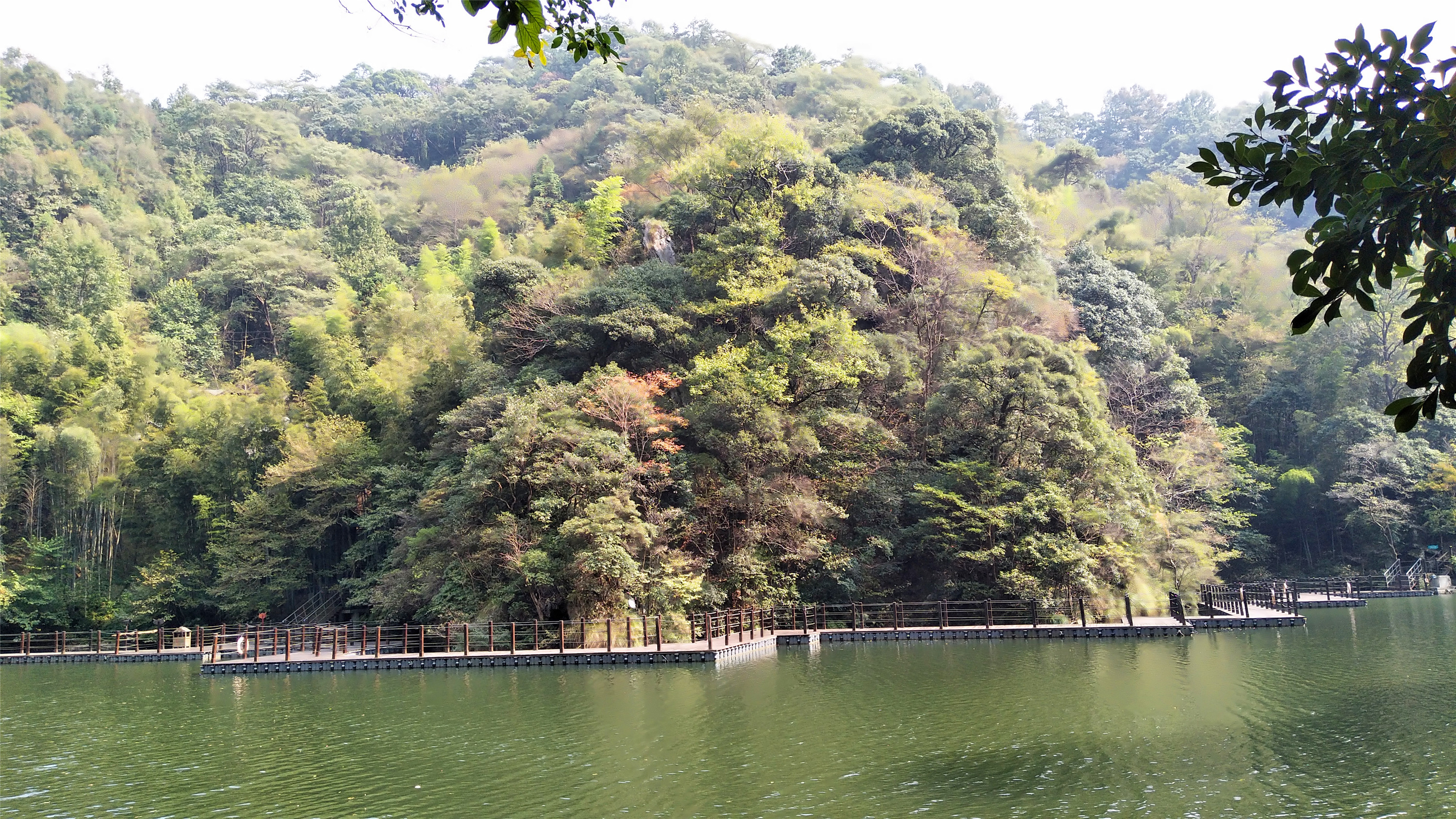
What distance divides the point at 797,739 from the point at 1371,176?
848cm

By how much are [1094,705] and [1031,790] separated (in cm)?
379

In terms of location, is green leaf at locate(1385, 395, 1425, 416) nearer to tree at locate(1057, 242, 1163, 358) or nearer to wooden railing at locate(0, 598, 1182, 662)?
wooden railing at locate(0, 598, 1182, 662)

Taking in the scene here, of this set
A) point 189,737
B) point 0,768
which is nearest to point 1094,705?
point 189,737

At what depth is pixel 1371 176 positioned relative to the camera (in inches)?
125

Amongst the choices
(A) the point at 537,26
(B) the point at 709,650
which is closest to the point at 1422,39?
(A) the point at 537,26

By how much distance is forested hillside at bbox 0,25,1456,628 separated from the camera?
20469 millimetres

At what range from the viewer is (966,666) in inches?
600

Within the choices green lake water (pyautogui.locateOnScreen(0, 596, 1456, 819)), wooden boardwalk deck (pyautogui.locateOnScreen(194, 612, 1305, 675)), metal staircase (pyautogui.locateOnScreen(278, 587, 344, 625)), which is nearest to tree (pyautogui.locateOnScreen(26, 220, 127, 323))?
metal staircase (pyautogui.locateOnScreen(278, 587, 344, 625))

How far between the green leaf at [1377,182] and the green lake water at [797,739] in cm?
579

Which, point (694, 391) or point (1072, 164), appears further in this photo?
point (1072, 164)

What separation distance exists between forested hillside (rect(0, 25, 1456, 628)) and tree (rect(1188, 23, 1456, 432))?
1554 cm

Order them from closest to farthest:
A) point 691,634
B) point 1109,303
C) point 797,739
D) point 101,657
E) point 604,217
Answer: point 797,739 < point 691,634 < point 101,657 < point 604,217 < point 1109,303

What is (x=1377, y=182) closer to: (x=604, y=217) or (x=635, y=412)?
(x=635, y=412)

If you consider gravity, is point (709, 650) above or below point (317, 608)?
below
